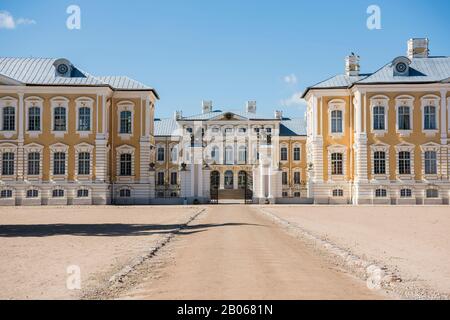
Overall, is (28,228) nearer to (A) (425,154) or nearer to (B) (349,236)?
(B) (349,236)

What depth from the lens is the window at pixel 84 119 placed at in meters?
47.9

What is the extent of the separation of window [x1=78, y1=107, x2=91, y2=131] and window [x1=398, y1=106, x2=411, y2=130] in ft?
76.9

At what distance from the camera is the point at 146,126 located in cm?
4984

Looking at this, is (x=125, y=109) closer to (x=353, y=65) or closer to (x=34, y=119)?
Result: (x=34, y=119)

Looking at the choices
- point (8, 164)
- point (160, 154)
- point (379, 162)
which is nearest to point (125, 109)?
point (8, 164)

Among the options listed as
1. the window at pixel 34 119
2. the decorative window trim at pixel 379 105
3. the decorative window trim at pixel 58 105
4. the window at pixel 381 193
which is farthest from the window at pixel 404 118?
the window at pixel 34 119

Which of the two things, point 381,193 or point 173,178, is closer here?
point 381,193

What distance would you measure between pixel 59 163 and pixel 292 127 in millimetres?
36513

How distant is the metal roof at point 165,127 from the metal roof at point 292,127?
521 inches

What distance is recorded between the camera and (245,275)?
10.3 meters

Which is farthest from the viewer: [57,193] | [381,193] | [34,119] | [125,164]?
[125,164]

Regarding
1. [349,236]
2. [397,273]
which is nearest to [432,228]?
[349,236]
